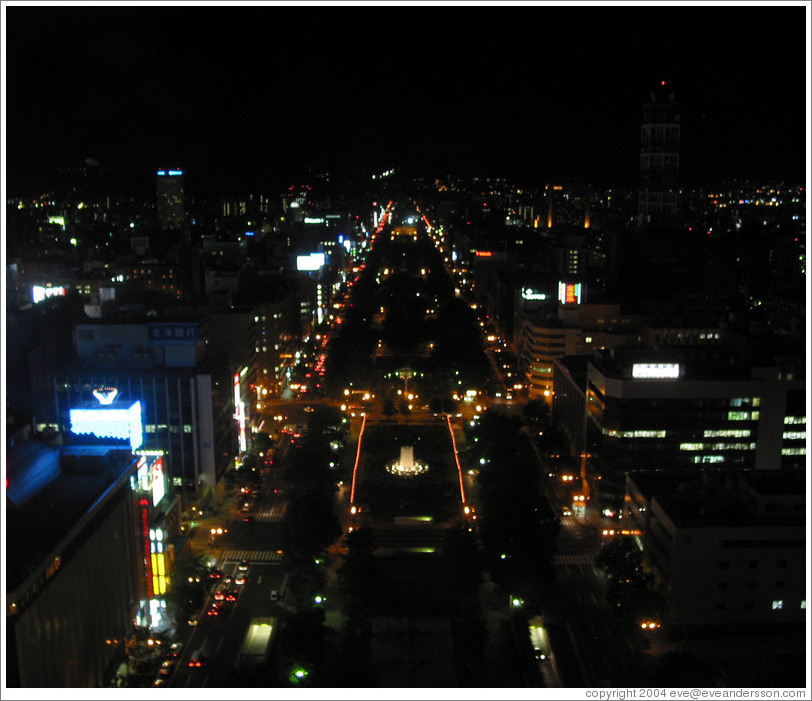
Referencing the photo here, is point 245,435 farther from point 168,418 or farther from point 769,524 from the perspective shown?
point 769,524

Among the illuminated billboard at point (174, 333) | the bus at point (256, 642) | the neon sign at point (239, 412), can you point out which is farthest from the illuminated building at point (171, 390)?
the bus at point (256, 642)

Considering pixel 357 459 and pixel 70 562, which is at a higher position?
pixel 70 562

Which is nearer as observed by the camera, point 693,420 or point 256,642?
point 256,642

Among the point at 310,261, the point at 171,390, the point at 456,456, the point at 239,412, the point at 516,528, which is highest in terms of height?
the point at 310,261

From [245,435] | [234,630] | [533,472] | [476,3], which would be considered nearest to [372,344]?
[245,435]

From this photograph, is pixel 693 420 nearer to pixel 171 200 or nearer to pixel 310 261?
pixel 310 261

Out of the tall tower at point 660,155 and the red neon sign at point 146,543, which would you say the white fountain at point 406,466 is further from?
the tall tower at point 660,155

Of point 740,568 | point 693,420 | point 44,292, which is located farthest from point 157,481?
point 44,292
